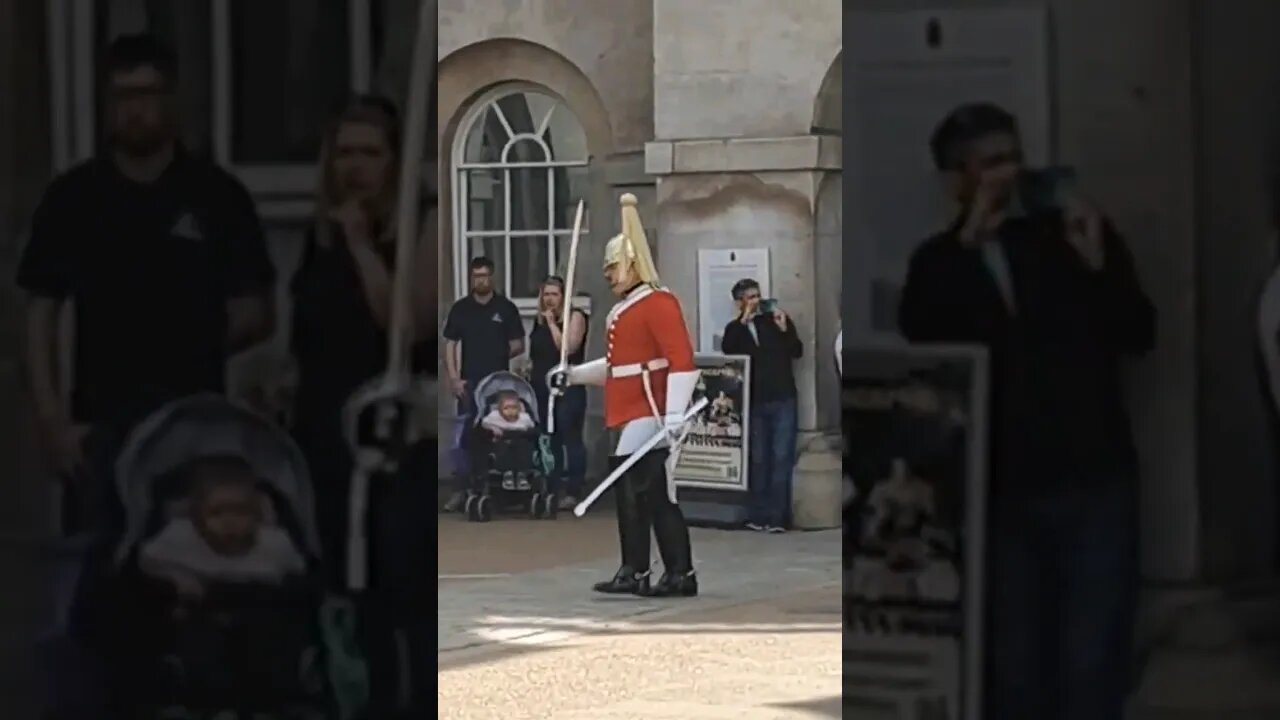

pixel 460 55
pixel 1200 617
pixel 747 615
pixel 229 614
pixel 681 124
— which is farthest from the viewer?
pixel 460 55

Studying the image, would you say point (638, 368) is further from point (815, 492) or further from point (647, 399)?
point (815, 492)

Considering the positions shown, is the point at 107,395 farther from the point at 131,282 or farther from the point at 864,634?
the point at 864,634

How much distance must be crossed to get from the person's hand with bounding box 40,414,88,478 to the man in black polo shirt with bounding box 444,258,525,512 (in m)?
11.0

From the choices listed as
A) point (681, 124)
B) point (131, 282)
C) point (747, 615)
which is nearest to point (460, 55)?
point (681, 124)

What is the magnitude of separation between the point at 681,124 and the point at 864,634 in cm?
1105

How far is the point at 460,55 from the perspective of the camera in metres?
16.3

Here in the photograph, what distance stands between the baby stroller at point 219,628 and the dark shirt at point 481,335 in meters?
11.0

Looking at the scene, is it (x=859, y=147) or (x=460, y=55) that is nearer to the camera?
(x=859, y=147)

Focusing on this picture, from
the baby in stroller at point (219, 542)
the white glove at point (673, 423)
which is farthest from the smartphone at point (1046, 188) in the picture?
the white glove at point (673, 423)

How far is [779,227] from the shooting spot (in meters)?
14.2

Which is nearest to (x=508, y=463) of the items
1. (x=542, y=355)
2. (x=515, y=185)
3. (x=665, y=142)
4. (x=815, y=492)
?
(x=542, y=355)

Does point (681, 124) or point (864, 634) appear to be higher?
point (681, 124)

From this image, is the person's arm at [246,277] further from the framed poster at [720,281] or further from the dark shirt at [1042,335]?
the framed poster at [720,281]

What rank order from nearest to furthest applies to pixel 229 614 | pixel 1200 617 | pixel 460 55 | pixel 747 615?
pixel 1200 617 < pixel 229 614 < pixel 747 615 < pixel 460 55
